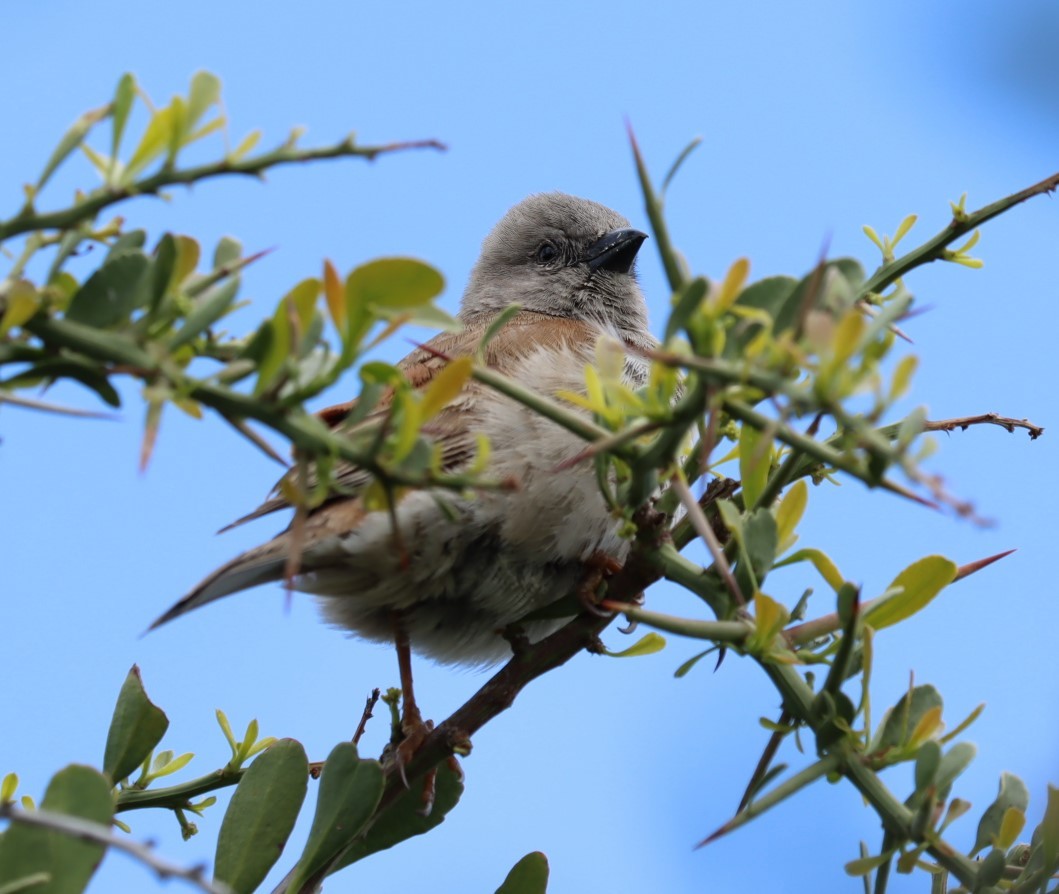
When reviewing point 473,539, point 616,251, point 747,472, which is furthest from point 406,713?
point 616,251

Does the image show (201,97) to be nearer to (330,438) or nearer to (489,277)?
(330,438)

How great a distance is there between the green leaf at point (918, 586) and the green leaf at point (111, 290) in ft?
3.71

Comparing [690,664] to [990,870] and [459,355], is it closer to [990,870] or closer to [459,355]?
[990,870]

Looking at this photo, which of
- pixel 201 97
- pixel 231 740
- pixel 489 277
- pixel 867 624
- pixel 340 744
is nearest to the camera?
pixel 201 97

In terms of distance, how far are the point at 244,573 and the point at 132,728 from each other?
0.55 meters

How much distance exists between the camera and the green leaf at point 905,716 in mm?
1763

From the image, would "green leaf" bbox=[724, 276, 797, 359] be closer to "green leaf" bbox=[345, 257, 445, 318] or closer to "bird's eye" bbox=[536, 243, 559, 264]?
"green leaf" bbox=[345, 257, 445, 318]

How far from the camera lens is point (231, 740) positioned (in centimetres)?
249

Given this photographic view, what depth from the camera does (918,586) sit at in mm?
1848

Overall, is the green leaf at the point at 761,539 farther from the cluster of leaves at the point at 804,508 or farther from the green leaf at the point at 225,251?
the green leaf at the point at 225,251

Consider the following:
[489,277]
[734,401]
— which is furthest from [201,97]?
[489,277]

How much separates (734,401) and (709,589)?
606mm

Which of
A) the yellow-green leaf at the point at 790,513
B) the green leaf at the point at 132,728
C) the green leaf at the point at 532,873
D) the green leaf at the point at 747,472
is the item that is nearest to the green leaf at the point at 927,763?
the yellow-green leaf at the point at 790,513

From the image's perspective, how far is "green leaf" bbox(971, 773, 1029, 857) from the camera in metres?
1.89
